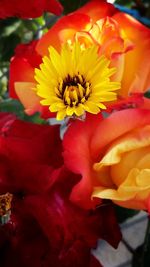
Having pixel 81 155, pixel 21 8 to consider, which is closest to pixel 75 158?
pixel 81 155

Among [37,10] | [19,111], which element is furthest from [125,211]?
[37,10]

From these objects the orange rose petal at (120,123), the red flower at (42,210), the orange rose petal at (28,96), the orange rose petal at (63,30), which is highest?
the orange rose petal at (63,30)

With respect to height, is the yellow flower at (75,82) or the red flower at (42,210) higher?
the yellow flower at (75,82)

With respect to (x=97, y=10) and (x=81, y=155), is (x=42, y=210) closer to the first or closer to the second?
(x=81, y=155)

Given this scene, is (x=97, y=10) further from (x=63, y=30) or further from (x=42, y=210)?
(x=42, y=210)

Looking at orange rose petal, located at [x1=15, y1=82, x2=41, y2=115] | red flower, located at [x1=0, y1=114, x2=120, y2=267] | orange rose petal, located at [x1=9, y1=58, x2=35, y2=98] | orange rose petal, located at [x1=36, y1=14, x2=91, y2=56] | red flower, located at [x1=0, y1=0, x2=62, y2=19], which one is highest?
red flower, located at [x1=0, y1=0, x2=62, y2=19]
